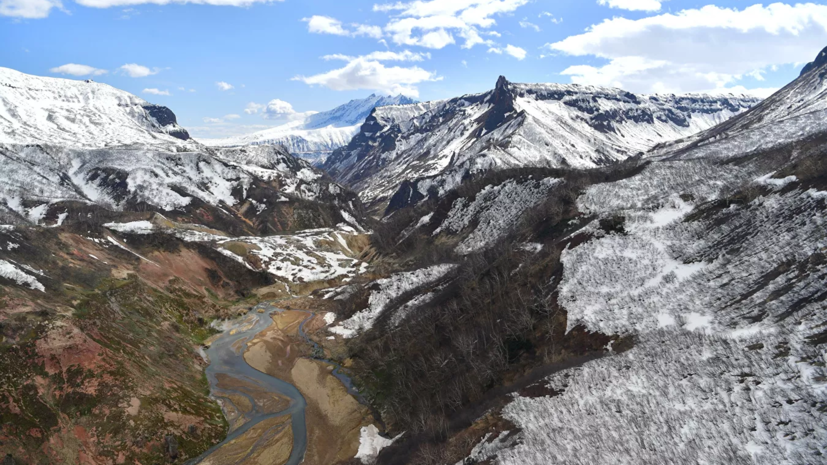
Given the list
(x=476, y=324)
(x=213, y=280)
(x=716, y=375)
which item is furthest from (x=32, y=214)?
Answer: (x=716, y=375)

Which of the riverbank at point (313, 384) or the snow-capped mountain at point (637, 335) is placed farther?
the riverbank at point (313, 384)

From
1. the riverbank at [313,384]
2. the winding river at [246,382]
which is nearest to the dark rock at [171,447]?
the winding river at [246,382]

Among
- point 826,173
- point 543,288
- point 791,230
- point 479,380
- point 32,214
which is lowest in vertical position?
point 479,380

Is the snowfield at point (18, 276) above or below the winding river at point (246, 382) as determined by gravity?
above

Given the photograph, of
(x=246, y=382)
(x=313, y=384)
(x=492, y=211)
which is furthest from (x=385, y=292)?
(x=492, y=211)

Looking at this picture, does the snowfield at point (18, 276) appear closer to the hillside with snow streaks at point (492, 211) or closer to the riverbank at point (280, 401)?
the riverbank at point (280, 401)

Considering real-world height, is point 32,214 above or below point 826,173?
above

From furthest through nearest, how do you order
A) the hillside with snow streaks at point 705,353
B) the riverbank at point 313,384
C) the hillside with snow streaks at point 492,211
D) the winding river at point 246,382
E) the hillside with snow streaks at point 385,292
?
the hillside with snow streaks at point 492,211, the hillside with snow streaks at point 385,292, the winding river at point 246,382, the riverbank at point 313,384, the hillside with snow streaks at point 705,353

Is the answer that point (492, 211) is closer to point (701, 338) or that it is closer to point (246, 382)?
point (246, 382)

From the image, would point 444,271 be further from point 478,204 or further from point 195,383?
point 195,383
